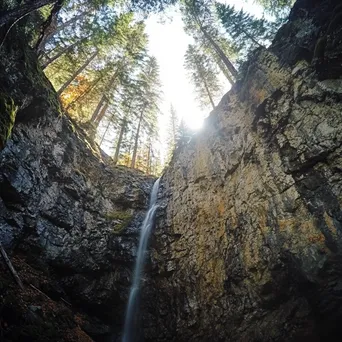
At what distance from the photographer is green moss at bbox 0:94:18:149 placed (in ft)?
25.2

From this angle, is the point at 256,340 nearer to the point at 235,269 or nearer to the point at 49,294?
the point at 235,269

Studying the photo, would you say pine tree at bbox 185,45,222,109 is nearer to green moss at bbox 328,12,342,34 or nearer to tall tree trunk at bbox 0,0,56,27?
green moss at bbox 328,12,342,34

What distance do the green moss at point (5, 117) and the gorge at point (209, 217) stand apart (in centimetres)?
6

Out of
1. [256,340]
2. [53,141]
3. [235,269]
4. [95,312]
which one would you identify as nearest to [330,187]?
[235,269]

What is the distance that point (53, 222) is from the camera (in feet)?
39.3

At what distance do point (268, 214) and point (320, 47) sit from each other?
5.85 meters

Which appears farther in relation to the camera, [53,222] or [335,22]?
[53,222]

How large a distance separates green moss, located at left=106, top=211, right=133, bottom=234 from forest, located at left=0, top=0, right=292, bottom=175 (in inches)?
224

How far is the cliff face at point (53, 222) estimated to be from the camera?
29.0ft

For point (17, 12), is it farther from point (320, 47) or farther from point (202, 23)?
point (202, 23)

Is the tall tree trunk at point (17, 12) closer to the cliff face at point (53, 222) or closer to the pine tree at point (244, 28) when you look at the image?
the cliff face at point (53, 222)

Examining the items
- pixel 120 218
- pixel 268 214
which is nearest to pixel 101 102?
pixel 120 218

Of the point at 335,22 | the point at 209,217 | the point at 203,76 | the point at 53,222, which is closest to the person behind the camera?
the point at 335,22

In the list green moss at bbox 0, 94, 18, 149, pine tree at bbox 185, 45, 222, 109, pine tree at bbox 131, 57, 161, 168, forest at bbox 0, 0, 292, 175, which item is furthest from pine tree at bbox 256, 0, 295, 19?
green moss at bbox 0, 94, 18, 149
